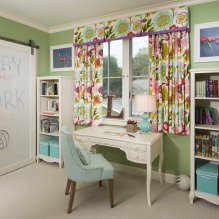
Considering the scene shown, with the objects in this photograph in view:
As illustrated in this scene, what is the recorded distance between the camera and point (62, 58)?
12.3ft

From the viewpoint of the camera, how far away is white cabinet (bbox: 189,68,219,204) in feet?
7.51

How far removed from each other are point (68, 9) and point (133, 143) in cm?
217

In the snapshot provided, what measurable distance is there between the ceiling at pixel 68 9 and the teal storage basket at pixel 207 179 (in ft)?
6.87

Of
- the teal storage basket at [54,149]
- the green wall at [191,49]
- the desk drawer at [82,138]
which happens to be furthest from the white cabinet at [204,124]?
the teal storage basket at [54,149]

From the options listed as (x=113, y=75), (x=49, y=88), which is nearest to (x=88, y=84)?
(x=113, y=75)

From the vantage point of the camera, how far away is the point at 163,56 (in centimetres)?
278

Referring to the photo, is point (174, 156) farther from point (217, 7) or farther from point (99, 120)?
point (217, 7)

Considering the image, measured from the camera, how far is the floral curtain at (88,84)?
10.8 feet

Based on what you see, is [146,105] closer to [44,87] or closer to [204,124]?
[204,124]

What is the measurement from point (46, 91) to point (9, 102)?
2.18 feet

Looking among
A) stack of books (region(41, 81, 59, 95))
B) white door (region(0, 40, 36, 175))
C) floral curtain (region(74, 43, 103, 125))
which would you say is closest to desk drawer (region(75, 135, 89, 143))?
floral curtain (region(74, 43, 103, 125))

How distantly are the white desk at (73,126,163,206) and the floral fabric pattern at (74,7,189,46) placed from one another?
1446 millimetres

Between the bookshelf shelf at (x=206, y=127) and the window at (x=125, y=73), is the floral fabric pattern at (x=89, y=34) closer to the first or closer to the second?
the window at (x=125, y=73)

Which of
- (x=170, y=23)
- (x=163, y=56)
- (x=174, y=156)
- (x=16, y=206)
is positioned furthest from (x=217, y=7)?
(x=16, y=206)
